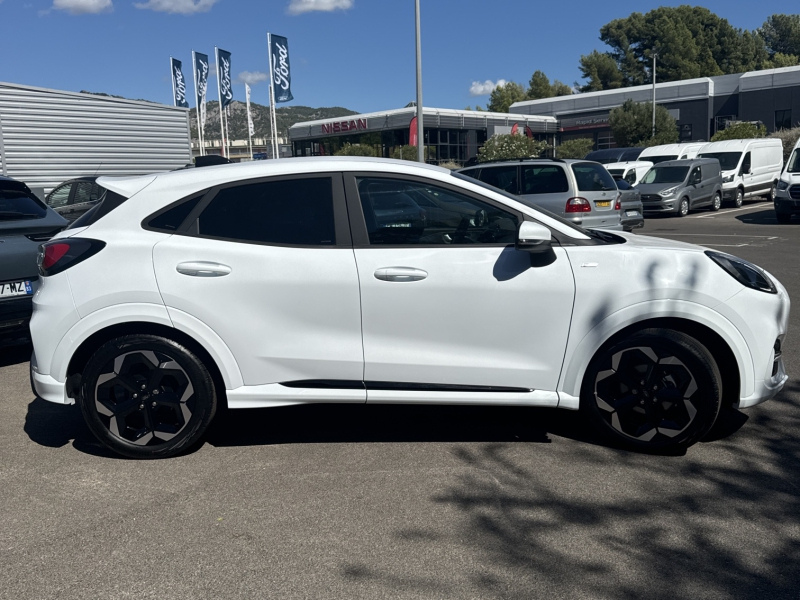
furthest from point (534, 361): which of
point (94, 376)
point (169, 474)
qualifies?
point (94, 376)

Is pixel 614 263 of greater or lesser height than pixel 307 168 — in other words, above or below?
below

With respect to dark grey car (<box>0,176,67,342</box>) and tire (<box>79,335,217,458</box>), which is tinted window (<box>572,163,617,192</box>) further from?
tire (<box>79,335,217,458</box>)

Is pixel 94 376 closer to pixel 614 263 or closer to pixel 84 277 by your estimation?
pixel 84 277

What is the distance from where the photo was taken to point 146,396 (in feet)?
14.0

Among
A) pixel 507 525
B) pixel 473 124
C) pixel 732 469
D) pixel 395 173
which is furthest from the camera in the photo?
pixel 473 124

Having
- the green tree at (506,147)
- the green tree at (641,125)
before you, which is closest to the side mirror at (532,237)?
the green tree at (506,147)

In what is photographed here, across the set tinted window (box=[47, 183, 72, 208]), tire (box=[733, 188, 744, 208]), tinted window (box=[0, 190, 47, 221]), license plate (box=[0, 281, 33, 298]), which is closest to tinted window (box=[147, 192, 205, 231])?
license plate (box=[0, 281, 33, 298])

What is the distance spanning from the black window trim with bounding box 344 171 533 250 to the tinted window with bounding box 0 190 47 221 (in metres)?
3.60

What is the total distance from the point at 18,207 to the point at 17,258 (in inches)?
25.3

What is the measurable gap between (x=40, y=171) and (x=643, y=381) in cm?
1844

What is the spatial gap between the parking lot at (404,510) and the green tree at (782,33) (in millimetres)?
110800

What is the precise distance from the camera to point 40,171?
1909 centimetres

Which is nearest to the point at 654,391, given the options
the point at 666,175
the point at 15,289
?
the point at 15,289

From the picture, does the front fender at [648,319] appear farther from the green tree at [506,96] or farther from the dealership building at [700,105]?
the green tree at [506,96]
